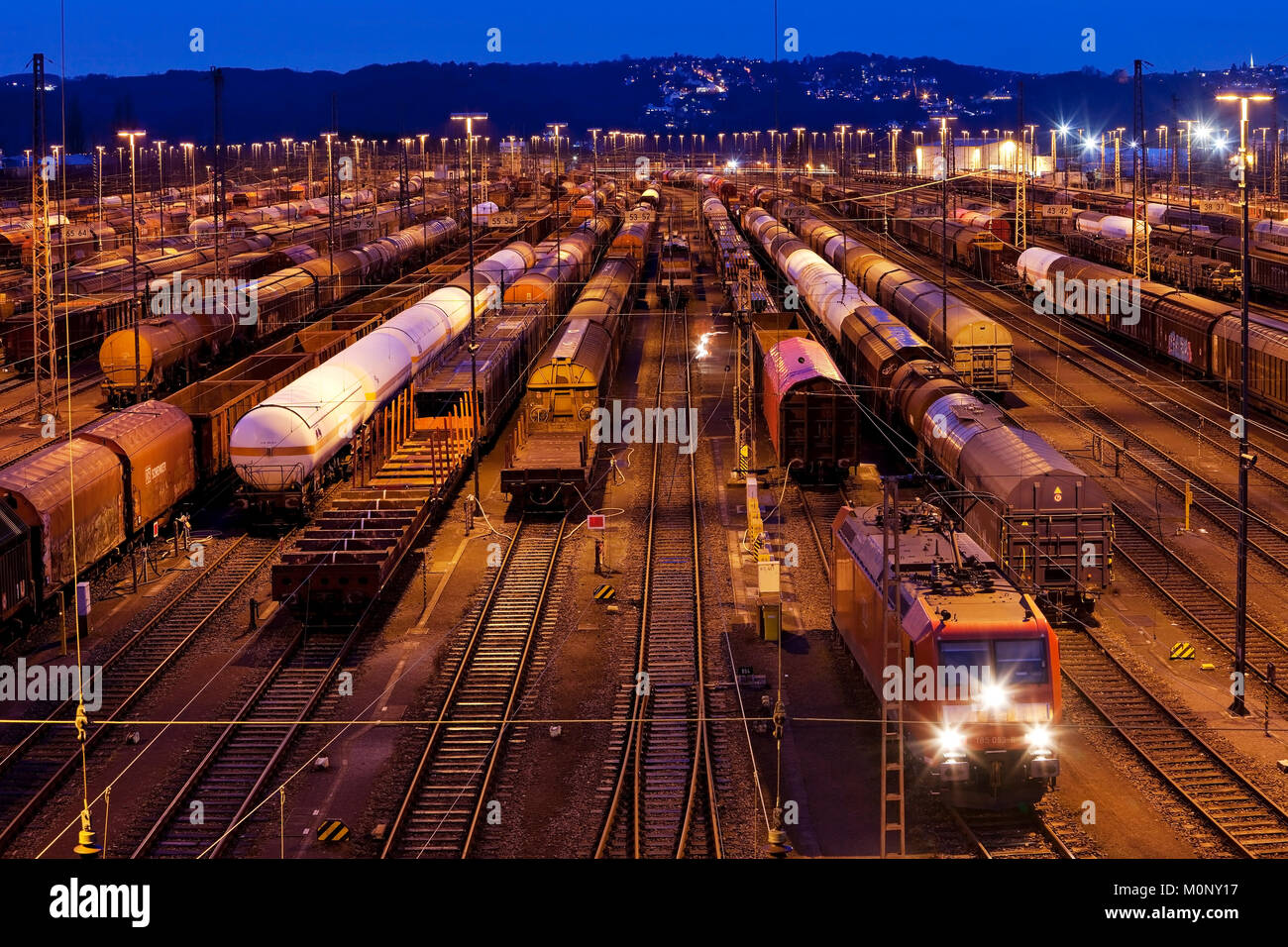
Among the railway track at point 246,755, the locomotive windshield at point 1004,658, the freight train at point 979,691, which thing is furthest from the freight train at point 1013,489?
the railway track at point 246,755

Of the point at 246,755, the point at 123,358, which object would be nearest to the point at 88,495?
the point at 246,755

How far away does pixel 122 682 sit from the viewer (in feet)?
72.2

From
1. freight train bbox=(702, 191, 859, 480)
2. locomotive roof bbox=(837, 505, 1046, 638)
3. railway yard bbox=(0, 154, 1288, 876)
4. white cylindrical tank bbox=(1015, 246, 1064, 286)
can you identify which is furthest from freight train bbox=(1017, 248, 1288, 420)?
locomotive roof bbox=(837, 505, 1046, 638)

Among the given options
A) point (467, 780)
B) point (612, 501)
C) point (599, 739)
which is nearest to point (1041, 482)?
point (599, 739)

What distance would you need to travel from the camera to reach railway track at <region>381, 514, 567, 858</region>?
1656 centimetres

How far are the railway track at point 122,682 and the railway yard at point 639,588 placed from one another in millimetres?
86

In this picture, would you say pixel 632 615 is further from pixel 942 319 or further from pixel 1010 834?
pixel 942 319

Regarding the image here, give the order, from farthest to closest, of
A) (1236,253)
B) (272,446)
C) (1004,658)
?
(1236,253) < (272,446) < (1004,658)

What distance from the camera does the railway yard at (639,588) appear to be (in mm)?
16484

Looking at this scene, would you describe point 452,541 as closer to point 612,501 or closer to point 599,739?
point 612,501

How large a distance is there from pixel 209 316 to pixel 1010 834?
41.3 meters

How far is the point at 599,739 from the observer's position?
19500mm

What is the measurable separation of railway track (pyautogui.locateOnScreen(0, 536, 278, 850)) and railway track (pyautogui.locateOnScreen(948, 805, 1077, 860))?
12414 millimetres

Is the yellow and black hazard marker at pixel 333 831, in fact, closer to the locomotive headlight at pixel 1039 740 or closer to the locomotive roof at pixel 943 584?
the locomotive roof at pixel 943 584
